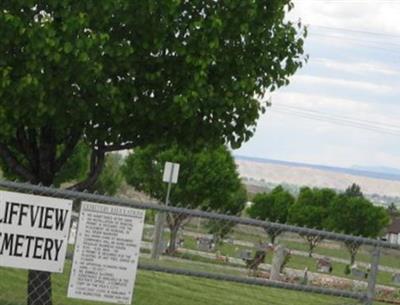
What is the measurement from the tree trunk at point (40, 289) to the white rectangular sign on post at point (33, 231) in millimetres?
2656

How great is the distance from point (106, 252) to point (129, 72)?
3.13m

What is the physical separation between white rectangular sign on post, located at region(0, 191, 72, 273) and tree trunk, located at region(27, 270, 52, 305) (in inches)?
105

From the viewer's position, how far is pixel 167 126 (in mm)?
11820

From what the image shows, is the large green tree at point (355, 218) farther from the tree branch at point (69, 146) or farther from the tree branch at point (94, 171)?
the tree branch at point (69, 146)

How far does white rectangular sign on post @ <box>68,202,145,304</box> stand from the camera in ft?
27.2

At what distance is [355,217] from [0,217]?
177 feet

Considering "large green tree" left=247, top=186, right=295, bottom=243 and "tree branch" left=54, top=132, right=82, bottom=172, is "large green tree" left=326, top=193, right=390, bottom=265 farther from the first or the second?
"tree branch" left=54, top=132, right=82, bottom=172

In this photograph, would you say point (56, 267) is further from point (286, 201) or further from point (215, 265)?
point (286, 201)

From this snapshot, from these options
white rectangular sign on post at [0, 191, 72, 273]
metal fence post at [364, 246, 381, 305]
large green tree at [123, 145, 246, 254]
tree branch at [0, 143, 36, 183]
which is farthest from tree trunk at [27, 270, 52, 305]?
large green tree at [123, 145, 246, 254]

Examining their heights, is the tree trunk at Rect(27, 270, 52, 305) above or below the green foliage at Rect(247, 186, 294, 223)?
below

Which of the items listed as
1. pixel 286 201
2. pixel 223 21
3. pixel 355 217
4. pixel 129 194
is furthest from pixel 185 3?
pixel 129 194

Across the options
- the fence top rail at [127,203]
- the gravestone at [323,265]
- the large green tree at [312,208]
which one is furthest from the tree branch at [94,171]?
the large green tree at [312,208]

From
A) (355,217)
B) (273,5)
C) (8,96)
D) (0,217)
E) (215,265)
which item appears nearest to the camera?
(0,217)

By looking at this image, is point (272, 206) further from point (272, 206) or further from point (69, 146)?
point (69, 146)
